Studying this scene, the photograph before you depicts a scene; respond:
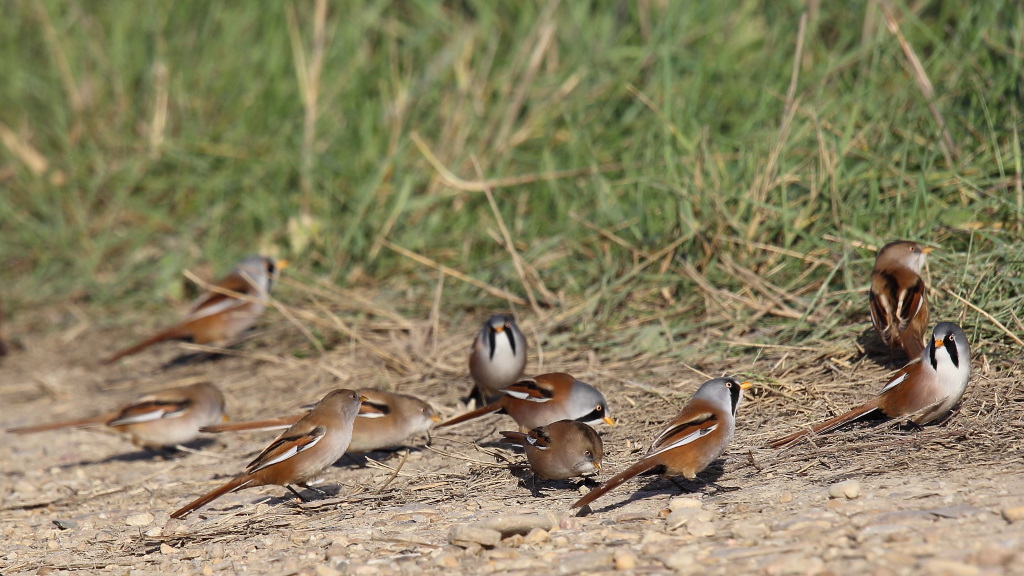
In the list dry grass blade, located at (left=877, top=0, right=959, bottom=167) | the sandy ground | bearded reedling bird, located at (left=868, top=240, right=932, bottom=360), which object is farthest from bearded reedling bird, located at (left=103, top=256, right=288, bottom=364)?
dry grass blade, located at (left=877, top=0, right=959, bottom=167)

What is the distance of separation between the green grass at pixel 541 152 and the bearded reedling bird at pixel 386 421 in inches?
52.6

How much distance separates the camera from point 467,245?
737 centimetres

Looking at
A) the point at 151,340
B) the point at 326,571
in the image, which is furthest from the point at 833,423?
the point at 151,340

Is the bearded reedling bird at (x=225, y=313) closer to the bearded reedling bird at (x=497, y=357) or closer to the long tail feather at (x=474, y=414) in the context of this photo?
the bearded reedling bird at (x=497, y=357)

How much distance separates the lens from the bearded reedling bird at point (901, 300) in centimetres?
475

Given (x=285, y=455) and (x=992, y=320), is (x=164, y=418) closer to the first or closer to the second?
(x=285, y=455)

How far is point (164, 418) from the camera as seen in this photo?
585cm

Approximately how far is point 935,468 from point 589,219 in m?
3.51

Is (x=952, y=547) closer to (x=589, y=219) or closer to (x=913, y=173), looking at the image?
(x=913, y=173)

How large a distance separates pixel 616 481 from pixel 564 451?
1.10 ft

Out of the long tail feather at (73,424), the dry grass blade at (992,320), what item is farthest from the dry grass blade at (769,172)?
the long tail feather at (73,424)

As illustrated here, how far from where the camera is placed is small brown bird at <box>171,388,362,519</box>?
4.62m

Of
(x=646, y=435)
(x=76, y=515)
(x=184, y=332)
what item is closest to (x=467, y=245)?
(x=184, y=332)

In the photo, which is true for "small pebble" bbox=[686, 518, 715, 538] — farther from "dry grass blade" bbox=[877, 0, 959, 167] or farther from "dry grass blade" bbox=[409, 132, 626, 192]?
"dry grass blade" bbox=[409, 132, 626, 192]
